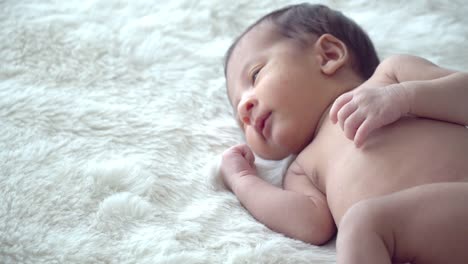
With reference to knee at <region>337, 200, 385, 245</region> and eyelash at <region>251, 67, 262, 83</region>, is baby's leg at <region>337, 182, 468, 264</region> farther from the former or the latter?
eyelash at <region>251, 67, 262, 83</region>

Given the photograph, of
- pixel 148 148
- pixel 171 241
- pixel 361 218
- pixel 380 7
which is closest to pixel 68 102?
pixel 148 148

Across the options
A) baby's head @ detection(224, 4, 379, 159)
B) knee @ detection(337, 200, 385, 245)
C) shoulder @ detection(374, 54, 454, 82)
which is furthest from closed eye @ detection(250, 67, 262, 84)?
knee @ detection(337, 200, 385, 245)

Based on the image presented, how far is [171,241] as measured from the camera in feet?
2.79

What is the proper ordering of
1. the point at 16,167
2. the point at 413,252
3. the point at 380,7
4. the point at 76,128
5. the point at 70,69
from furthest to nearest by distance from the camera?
1. the point at 380,7
2. the point at 70,69
3. the point at 76,128
4. the point at 16,167
5. the point at 413,252

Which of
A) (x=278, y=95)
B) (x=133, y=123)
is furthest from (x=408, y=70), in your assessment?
(x=133, y=123)

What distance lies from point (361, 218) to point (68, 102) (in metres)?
0.64

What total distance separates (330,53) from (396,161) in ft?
1.03

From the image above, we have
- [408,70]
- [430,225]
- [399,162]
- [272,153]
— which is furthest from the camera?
[272,153]

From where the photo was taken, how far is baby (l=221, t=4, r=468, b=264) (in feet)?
2.48

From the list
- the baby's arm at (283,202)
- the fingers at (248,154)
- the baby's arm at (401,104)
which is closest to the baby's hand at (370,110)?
the baby's arm at (401,104)

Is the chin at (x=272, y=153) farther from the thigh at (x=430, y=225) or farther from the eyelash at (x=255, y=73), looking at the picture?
the thigh at (x=430, y=225)

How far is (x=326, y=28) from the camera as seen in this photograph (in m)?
1.17

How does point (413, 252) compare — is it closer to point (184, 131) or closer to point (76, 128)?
point (184, 131)

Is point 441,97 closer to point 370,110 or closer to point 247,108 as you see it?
point 370,110
